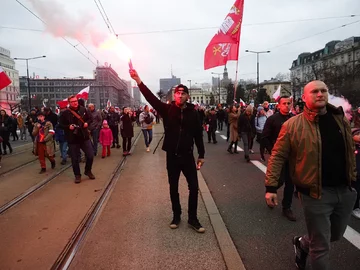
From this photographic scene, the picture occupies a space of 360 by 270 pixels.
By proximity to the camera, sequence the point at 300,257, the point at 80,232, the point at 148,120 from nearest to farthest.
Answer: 1. the point at 300,257
2. the point at 80,232
3. the point at 148,120

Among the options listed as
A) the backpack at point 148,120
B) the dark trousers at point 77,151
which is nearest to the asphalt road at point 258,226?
the dark trousers at point 77,151

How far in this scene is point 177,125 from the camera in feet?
13.8

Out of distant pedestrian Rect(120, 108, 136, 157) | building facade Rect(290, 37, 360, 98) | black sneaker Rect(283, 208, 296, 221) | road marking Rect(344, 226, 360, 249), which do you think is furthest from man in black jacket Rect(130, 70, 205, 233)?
building facade Rect(290, 37, 360, 98)

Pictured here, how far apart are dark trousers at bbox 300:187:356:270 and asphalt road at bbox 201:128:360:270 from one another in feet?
2.35

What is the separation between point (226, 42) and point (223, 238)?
22.0 ft

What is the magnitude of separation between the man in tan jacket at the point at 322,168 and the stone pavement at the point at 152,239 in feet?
3.36

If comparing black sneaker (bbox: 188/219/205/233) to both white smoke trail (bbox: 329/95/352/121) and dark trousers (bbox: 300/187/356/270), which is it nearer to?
dark trousers (bbox: 300/187/356/270)

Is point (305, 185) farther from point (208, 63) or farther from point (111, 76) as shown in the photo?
point (111, 76)

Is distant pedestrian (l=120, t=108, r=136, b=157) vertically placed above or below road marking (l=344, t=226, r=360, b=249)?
above

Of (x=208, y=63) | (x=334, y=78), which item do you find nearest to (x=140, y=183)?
(x=208, y=63)

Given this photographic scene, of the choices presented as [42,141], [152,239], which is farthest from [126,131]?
[152,239]

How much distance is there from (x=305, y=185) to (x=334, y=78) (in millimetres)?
41683

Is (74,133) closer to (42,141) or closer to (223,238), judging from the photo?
(42,141)

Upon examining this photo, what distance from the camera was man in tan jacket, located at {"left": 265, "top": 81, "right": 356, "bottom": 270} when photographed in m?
2.67
